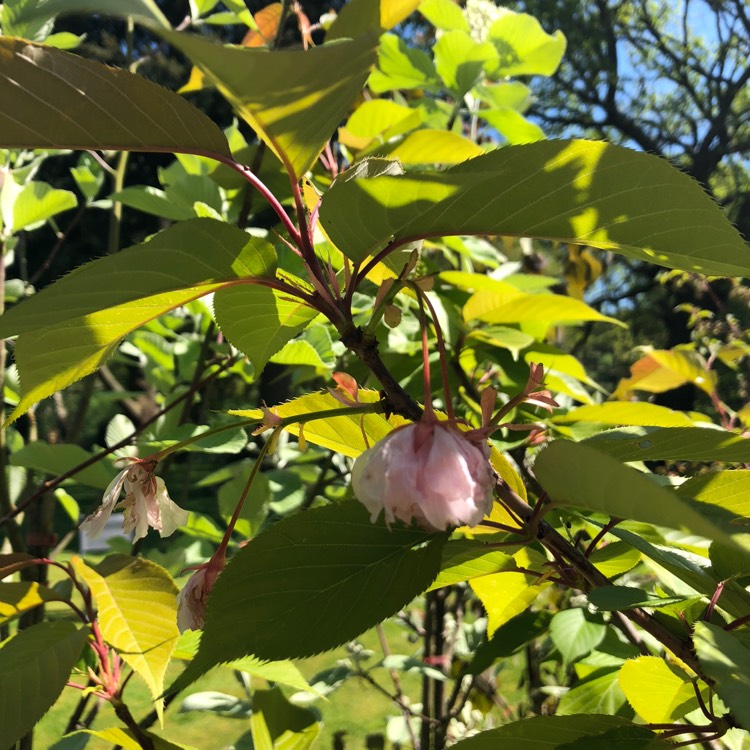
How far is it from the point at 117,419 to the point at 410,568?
3.93 ft

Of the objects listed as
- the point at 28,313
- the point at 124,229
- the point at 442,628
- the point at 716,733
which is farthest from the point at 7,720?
the point at 124,229

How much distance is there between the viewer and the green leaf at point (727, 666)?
38 centimetres

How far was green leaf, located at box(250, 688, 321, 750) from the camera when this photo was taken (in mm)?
807

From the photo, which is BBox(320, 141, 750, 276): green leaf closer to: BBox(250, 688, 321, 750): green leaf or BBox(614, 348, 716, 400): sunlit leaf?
BBox(250, 688, 321, 750): green leaf

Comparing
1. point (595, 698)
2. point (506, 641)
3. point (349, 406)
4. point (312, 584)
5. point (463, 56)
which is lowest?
point (595, 698)

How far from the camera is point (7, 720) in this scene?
638 mm

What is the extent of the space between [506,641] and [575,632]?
0.48 ft

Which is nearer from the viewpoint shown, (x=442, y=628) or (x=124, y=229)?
(x=442, y=628)

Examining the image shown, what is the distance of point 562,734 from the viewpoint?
54 centimetres

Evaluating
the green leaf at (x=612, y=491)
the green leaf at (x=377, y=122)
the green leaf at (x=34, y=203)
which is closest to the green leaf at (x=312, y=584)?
the green leaf at (x=612, y=491)

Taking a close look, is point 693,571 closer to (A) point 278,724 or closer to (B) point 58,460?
(A) point 278,724

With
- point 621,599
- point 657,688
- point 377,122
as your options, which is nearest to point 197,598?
point 621,599

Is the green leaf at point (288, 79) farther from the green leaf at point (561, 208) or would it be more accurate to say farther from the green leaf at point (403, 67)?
the green leaf at point (403, 67)

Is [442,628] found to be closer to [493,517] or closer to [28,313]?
[493,517]
